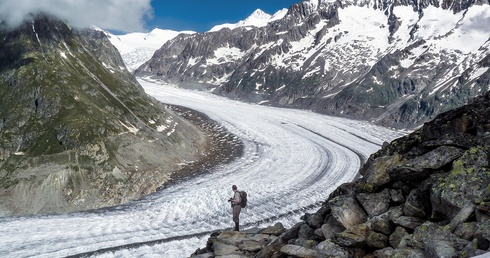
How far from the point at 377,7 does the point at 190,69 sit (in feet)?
280

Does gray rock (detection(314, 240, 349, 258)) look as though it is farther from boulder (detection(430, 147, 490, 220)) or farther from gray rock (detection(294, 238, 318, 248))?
boulder (detection(430, 147, 490, 220))

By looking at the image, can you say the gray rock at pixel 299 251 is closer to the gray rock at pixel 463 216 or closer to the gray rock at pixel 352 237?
the gray rock at pixel 352 237

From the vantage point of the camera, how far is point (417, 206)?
381 inches

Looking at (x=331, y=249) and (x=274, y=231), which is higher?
(x=331, y=249)

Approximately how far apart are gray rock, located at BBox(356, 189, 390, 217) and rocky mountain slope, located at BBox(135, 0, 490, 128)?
81.7 meters

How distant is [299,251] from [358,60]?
134 m

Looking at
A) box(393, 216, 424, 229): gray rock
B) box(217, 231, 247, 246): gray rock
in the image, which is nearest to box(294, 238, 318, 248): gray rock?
box(393, 216, 424, 229): gray rock

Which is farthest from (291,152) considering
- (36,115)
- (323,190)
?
(36,115)

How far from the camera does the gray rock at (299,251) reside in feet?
32.2

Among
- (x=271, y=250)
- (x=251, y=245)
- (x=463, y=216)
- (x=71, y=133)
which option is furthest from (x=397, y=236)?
(x=71, y=133)

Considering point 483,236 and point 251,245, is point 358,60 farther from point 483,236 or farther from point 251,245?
point 483,236

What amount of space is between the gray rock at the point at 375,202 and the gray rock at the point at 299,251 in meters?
1.91

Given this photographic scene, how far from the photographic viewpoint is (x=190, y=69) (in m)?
182

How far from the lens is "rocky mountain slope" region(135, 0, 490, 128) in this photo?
99312 millimetres
